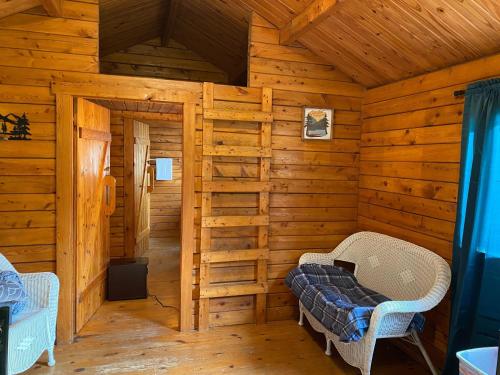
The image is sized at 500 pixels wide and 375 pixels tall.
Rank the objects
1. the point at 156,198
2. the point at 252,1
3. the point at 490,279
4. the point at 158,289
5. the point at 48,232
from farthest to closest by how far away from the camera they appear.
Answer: the point at 156,198 < the point at 158,289 < the point at 252,1 < the point at 48,232 < the point at 490,279

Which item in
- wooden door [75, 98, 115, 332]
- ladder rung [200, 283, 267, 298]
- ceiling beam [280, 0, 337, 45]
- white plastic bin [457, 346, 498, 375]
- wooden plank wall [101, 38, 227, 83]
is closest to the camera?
white plastic bin [457, 346, 498, 375]

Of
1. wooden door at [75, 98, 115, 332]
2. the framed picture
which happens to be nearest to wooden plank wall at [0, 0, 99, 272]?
wooden door at [75, 98, 115, 332]

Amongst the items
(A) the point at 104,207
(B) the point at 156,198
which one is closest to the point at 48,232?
(A) the point at 104,207

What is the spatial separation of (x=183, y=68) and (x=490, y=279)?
394 centimetres

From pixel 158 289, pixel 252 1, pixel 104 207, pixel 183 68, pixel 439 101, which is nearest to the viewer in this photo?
pixel 439 101

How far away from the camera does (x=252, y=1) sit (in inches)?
122

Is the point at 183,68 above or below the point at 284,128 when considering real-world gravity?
above

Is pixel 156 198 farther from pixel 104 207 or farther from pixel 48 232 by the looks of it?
pixel 48 232

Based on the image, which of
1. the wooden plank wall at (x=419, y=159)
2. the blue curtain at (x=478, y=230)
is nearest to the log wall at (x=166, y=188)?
the wooden plank wall at (x=419, y=159)

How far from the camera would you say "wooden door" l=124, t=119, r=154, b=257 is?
14.9 feet

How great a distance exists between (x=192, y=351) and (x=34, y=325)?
44.4 inches

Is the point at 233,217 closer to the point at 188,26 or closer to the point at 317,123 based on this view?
the point at 317,123

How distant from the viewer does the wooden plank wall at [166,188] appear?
6.58 m

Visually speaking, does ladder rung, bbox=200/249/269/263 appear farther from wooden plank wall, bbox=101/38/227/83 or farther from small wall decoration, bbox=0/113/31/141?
wooden plank wall, bbox=101/38/227/83
